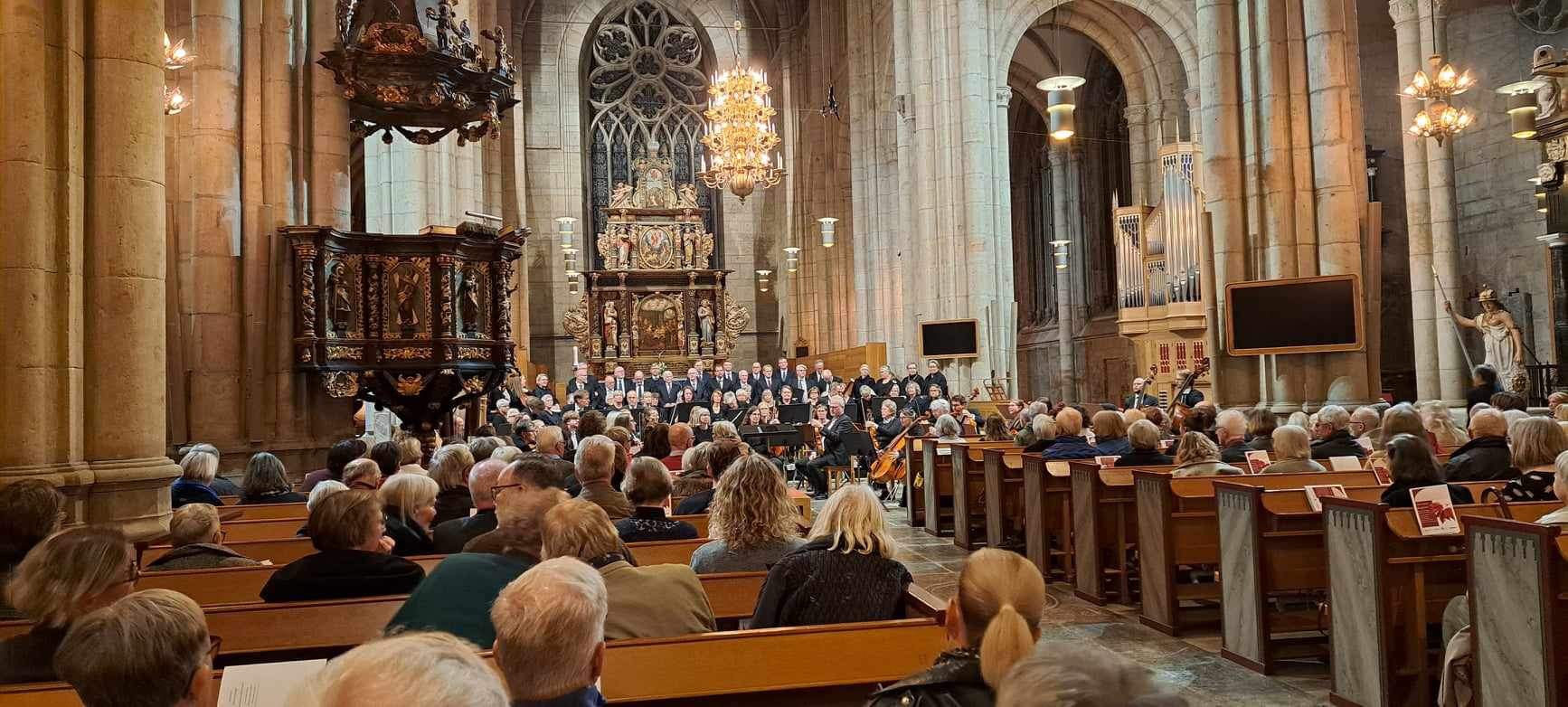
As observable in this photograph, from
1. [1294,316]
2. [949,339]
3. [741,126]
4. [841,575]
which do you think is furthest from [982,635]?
[741,126]

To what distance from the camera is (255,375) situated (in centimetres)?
965

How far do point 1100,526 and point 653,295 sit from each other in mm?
22883

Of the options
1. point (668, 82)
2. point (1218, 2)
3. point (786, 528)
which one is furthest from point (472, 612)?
point (668, 82)

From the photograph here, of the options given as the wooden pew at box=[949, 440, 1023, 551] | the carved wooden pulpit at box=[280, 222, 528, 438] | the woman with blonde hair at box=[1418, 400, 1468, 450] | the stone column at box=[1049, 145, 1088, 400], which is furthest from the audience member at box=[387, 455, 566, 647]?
the stone column at box=[1049, 145, 1088, 400]

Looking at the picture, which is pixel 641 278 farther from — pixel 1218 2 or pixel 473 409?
pixel 1218 2

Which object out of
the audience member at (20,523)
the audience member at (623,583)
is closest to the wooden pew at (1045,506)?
the audience member at (623,583)

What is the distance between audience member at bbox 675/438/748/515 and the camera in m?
6.29

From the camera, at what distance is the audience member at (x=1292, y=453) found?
261 inches

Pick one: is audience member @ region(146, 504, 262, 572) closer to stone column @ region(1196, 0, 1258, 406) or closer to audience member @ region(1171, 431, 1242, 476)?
audience member @ region(1171, 431, 1242, 476)

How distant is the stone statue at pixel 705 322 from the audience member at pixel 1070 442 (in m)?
20.9

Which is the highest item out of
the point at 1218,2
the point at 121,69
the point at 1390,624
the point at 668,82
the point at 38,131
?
the point at 668,82

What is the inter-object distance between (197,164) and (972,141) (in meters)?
13.2

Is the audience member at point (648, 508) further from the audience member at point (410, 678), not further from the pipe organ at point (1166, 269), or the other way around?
the pipe organ at point (1166, 269)

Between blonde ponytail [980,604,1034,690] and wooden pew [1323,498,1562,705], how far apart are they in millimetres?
3327
